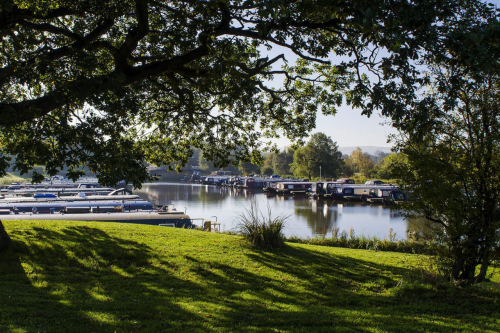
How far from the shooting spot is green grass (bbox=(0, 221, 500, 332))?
201 inches

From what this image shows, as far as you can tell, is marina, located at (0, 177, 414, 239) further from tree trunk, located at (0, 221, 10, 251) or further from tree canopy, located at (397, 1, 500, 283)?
tree trunk, located at (0, 221, 10, 251)

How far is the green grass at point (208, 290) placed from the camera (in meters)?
5.09

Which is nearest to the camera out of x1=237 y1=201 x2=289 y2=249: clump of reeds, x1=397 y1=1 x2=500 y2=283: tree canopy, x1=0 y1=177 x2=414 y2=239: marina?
x1=397 y1=1 x2=500 y2=283: tree canopy

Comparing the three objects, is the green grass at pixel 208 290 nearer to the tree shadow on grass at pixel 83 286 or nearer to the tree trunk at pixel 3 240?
the tree shadow on grass at pixel 83 286

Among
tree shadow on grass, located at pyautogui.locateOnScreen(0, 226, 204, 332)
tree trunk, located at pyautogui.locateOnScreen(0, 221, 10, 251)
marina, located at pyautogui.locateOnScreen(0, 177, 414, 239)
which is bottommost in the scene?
marina, located at pyautogui.locateOnScreen(0, 177, 414, 239)

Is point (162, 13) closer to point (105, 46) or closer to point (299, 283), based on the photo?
point (105, 46)

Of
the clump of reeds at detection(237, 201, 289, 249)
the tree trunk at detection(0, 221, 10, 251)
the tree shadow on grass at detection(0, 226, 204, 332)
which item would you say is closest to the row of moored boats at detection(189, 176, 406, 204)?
the clump of reeds at detection(237, 201, 289, 249)

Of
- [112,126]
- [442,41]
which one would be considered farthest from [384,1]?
[112,126]

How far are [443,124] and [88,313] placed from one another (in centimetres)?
669

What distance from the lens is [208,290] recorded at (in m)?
6.91

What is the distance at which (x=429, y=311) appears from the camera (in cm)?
601

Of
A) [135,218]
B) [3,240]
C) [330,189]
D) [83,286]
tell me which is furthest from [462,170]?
[330,189]

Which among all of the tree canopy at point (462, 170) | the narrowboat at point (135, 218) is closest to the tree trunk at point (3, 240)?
the tree canopy at point (462, 170)

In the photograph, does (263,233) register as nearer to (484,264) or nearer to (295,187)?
(484,264)
